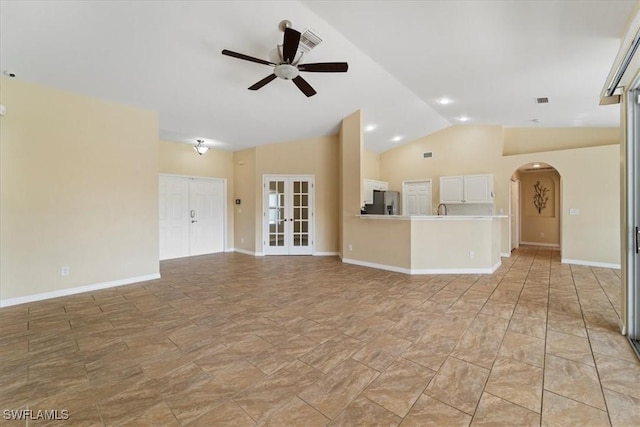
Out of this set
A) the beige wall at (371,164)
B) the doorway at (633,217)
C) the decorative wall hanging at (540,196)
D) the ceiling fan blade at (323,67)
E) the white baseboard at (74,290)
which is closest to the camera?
the doorway at (633,217)

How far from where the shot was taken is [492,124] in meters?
6.83

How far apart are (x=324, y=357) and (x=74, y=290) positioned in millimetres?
3930

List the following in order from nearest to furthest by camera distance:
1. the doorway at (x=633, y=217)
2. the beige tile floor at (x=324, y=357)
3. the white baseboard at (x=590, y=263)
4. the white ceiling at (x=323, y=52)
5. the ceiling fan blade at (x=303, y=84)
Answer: the beige tile floor at (x=324, y=357)
the doorway at (x=633, y=217)
the white ceiling at (x=323, y=52)
the ceiling fan blade at (x=303, y=84)
the white baseboard at (x=590, y=263)

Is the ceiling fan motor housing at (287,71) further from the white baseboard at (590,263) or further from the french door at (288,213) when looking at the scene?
the white baseboard at (590,263)

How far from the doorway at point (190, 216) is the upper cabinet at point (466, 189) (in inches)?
238

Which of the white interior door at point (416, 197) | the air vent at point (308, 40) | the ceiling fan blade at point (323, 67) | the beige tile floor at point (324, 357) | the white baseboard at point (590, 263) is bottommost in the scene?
the beige tile floor at point (324, 357)

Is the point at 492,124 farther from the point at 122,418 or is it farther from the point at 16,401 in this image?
the point at 16,401

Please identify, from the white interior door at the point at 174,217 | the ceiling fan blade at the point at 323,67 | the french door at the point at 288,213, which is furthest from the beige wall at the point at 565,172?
the white interior door at the point at 174,217

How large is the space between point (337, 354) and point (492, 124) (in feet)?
23.0

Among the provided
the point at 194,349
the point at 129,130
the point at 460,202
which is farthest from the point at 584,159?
the point at 129,130

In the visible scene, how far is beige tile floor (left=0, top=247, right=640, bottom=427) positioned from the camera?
64.6 inches

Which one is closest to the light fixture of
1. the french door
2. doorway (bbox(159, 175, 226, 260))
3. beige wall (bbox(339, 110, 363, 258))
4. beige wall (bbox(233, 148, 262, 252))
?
doorway (bbox(159, 175, 226, 260))

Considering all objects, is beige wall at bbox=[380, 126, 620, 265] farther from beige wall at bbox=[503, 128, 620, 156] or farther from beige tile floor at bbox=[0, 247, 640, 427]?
beige tile floor at bbox=[0, 247, 640, 427]

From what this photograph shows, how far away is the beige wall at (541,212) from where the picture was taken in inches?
328
